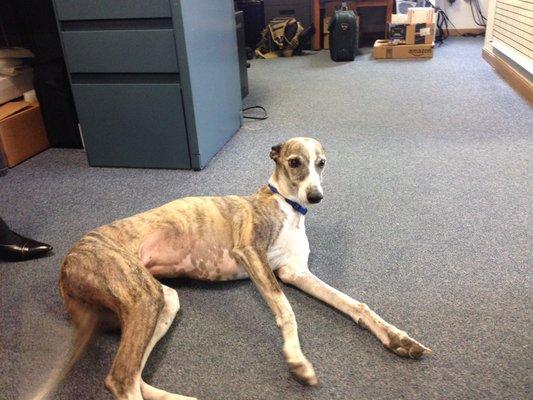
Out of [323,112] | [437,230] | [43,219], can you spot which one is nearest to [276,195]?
[437,230]

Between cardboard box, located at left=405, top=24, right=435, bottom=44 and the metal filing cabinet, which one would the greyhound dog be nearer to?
the metal filing cabinet

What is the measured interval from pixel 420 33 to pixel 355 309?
430 cm

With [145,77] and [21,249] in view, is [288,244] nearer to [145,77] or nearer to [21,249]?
[21,249]

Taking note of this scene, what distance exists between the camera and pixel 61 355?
133 centimetres

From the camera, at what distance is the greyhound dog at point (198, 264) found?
3.88 feet

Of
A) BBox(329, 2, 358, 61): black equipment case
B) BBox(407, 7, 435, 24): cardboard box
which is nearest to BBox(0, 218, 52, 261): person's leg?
BBox(329, 2, 358, 61): black equipment case

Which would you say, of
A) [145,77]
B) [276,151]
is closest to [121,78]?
[145,77]

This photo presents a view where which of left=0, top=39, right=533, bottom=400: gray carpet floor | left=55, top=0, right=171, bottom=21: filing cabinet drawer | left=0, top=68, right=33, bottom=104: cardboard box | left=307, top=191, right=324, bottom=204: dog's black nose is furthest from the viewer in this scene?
left=0, top=68, right=33, bottom=104: cardboard box

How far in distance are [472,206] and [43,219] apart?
188 centimetres

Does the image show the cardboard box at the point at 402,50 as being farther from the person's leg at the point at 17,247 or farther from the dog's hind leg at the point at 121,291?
the dog's hind leg at the point at 121,291

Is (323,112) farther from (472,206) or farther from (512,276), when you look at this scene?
(512,276)

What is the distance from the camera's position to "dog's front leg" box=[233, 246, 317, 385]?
3.88ft

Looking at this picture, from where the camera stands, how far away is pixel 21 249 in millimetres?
1761

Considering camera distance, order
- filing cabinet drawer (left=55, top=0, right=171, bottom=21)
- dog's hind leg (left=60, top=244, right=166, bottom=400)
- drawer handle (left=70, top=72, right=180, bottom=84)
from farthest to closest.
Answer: drawer handle (left=70, top=72, right=180, bottom=84) < filing cabinet drawer (left=55, top=0, right=171, bottom=21) < dog's hind leg (left=60, top=244, right=166, bottom=400)
